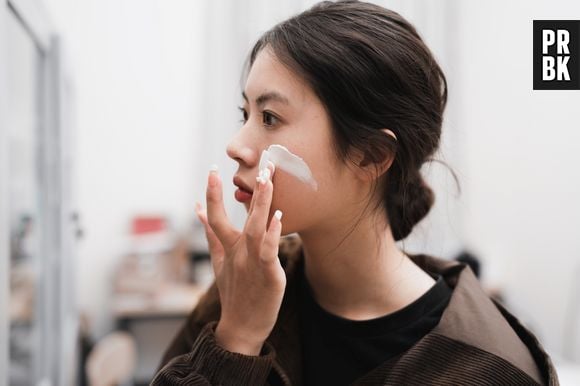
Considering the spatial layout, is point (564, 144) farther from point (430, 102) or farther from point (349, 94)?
point (349, 94)

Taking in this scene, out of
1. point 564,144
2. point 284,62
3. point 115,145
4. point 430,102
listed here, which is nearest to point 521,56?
point 564,144

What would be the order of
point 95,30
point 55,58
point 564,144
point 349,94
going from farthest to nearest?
point 95,30 < point 564,144 < point 55,58 < point 349,94

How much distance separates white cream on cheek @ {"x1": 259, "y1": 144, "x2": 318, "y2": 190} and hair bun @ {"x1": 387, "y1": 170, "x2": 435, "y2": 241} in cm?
20

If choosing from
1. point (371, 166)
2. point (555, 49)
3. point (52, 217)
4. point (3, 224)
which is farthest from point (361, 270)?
point (52, 217)

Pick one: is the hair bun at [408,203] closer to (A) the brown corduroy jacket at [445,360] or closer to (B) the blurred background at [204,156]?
(A) the brown corduroy jacket at [445,360]

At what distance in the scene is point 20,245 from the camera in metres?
1.29

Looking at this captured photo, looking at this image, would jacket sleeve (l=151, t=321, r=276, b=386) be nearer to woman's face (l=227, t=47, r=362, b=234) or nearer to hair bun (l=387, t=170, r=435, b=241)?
woman's face (l=227, t=47, r=362, b=234)

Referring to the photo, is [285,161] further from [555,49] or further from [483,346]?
[555,49]

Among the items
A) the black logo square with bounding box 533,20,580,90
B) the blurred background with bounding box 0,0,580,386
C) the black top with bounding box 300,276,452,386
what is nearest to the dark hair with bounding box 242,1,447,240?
the black top with bounding box 300,276,452,386

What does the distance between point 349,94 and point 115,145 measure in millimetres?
2380

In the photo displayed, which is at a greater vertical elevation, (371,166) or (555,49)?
(555,49)

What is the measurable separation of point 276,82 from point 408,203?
344 mm

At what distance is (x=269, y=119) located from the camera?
82cm

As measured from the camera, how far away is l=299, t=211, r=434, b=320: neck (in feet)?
2.89
